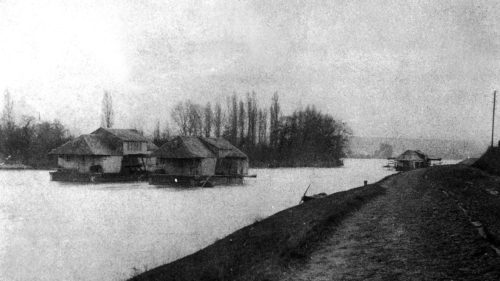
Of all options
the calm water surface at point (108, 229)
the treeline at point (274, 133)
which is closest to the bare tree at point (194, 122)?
the treeline at point (274, 133)

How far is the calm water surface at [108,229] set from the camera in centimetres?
1376

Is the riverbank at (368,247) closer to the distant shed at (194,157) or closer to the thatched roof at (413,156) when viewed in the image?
the distant shed at (194,157)

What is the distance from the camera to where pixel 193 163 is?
46250 mm

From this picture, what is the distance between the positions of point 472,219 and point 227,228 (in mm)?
10989

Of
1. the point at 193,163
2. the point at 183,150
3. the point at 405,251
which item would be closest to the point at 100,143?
the point at 183,150

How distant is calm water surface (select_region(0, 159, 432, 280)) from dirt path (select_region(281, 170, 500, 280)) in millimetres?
6112

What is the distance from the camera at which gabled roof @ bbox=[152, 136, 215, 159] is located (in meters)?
45.6

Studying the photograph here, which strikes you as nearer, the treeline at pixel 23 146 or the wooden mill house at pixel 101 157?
the wooden mill house at pixel 101 157

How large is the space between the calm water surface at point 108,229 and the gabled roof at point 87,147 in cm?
1653

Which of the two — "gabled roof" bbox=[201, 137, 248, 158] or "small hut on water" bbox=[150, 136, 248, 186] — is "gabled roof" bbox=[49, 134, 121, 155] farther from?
"gabled roof" bbox=[201, 137, 248, 158]

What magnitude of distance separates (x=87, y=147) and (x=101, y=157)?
2.08 meters

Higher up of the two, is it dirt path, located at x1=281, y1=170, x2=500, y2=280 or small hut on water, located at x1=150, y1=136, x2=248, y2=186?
small hut on water, located at x1=150, y1=136, x2=248, y2=186

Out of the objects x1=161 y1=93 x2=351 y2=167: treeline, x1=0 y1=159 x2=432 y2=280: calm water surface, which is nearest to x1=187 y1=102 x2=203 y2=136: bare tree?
x1=161 y1=93 x2=351 y2=167: treeline

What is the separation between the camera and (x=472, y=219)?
11.6 meters
